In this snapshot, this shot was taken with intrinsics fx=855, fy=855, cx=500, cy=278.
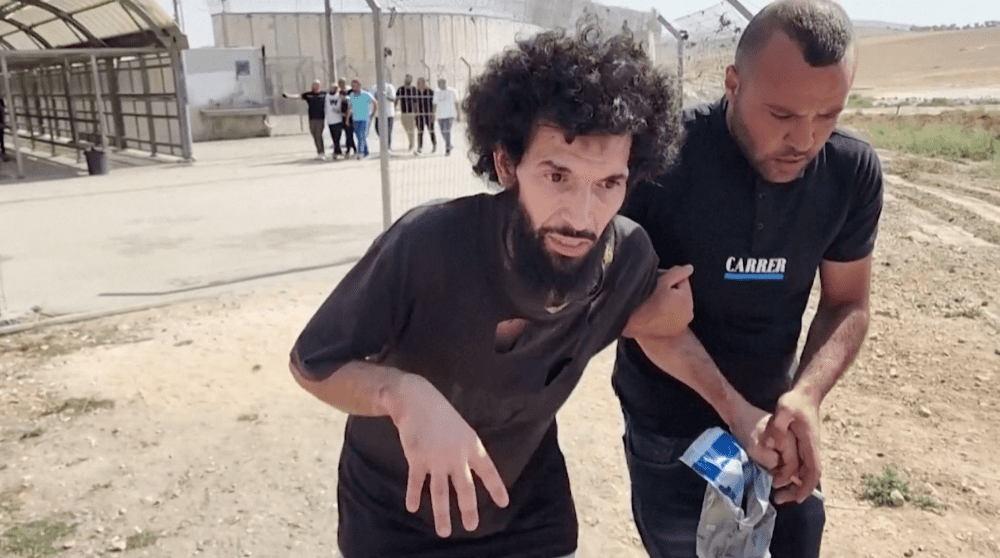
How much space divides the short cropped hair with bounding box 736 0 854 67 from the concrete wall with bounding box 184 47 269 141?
2400 cm

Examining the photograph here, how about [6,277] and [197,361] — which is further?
[6,277]

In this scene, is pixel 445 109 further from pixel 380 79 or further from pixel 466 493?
pixel 466 493

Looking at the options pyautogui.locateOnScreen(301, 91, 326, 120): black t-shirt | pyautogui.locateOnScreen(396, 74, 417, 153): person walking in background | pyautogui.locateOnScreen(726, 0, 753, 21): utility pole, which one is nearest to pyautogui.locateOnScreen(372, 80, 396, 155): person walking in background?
pyautogui.locateOnScreen(396, 74, 417, 153): person walking in background

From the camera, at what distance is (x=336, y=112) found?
673 inches

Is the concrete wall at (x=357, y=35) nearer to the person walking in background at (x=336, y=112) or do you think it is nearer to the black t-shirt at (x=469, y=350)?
the person walking in background at (x=336, y=112)

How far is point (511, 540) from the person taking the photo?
1.88 metres

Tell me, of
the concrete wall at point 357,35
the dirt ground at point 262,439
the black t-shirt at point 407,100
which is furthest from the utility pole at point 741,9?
the concrete wall at point 357,35

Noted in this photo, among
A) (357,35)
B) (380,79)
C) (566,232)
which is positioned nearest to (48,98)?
(357,35)

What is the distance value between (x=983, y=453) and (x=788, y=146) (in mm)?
2991

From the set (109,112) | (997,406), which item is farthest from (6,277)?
(109,112)

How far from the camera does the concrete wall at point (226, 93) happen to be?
24266 millimetres

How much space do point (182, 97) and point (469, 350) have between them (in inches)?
634

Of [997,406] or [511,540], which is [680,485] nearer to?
[511,540]

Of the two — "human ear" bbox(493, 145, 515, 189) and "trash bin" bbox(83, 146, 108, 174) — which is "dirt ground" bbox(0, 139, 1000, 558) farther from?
"trash bin" bbox(83, 146, 108, 174)
